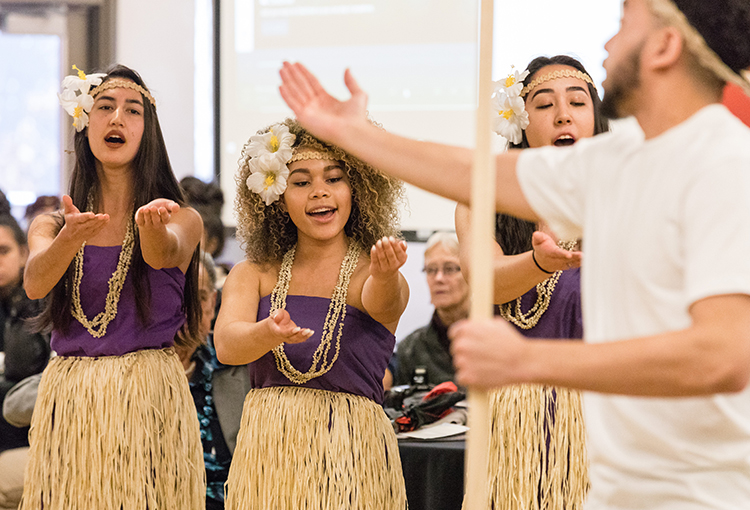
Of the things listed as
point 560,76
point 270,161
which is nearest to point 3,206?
point 270,161

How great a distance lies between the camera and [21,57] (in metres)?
5.12

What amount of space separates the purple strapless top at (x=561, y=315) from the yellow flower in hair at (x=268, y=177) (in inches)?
26.1

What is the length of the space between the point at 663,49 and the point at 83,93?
1750 millimetres

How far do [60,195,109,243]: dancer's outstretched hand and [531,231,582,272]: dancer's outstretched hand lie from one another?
3.39 feet

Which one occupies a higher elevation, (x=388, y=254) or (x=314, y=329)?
(x=388, y=254)

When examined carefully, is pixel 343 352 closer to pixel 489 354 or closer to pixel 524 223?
pixel 524 223

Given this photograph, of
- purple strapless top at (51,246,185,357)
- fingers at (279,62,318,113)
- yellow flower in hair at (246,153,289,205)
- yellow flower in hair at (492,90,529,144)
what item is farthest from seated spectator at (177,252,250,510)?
fingers at (279,62,318,113)

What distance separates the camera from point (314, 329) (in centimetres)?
185

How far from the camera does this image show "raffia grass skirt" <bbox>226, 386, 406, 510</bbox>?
1.79 m

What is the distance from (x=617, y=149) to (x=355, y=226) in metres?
1.10

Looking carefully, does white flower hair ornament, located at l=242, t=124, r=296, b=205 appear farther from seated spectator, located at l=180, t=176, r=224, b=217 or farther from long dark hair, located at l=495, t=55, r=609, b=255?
seated spectator, located at l=180, t=176, r=224, b=217

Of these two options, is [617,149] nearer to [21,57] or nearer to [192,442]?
[192,442]

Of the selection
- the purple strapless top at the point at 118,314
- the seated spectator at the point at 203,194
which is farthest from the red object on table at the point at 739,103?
the seated spectator at the point at 203,194

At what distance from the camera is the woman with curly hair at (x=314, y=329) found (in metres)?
1.79
